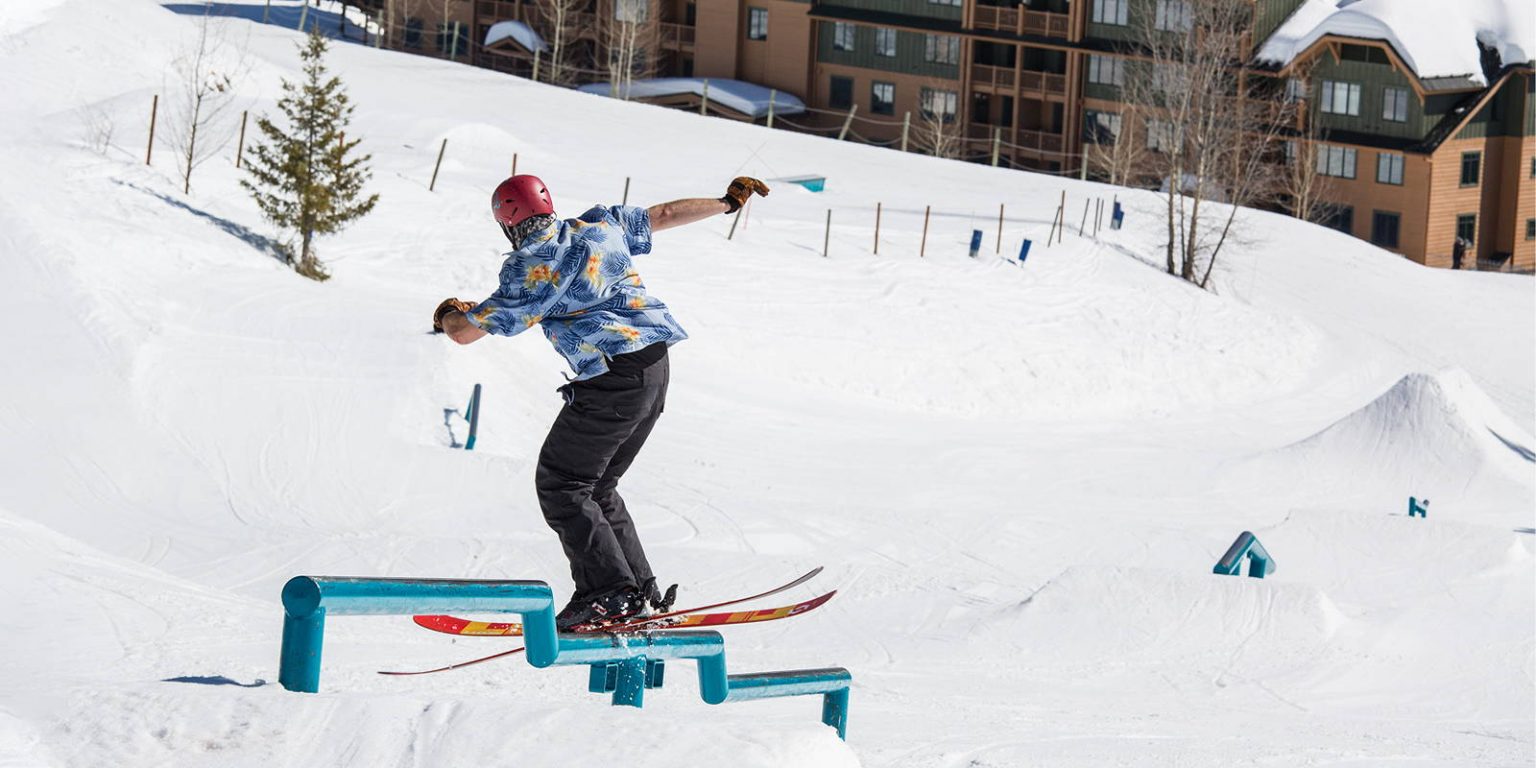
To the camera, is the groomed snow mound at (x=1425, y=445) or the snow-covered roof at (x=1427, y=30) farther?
the snow-covered roof at (x=1427, y=30)

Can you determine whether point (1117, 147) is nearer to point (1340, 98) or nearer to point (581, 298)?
point (1340, 98)

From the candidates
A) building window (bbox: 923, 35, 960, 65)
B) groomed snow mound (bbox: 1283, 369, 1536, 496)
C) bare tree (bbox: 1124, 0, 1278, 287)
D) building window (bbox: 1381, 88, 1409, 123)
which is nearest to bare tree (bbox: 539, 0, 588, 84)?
building window (bbox: 923, 35, 960, 65)

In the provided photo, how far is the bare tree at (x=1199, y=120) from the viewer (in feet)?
119

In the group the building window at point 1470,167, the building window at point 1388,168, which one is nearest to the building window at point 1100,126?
the building window at point 1388,168

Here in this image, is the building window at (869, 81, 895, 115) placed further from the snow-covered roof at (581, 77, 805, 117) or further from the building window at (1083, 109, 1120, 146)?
the building window at (1083, 109, 1120, 146)

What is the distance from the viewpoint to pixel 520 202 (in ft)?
17.4

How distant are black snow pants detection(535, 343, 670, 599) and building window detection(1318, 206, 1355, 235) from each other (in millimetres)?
45548

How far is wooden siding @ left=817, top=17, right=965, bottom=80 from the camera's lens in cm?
5256

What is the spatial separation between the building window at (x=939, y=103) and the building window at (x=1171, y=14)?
6.67 metres

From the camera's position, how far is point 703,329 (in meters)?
24.6

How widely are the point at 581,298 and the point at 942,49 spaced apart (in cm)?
4842

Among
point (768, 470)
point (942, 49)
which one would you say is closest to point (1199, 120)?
point (942, 49)

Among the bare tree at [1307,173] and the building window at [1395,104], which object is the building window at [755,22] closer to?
the bare tree at [1307,173]

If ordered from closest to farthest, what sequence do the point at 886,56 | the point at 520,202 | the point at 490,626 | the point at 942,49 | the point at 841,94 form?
the point at 520,202, the point at 490,626, the point at 942,49, the point at 886,56, the point at 841,94
